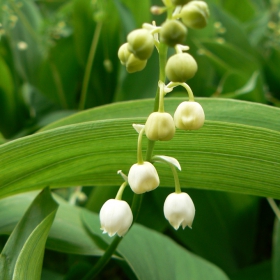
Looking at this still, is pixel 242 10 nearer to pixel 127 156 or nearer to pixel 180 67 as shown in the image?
pixel 127 156

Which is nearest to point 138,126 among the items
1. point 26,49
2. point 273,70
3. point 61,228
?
point 61,228

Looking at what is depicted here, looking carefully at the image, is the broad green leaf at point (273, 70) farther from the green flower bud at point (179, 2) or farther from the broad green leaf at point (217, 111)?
the green flower bud at point (179, 2)

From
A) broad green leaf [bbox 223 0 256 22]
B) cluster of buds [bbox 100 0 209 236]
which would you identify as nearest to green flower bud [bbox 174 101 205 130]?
cluster of buds [bbox 100 0 209 236]

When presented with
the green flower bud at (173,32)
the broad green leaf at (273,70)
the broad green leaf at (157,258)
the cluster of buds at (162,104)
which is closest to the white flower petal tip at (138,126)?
the cluster of buds at (162,104)

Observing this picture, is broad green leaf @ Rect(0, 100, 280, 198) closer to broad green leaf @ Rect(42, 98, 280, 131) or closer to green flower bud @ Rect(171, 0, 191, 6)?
broad green leaf @ Rect(42, 98, 280, 131)

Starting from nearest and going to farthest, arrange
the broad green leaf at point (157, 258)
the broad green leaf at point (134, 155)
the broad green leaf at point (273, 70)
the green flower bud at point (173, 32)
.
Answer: the green flower bud at point (173, 32), the broad green leaf at point (134, 155), the broad green leaf at point (157, 258), the broad green leaf at point (273, 70)

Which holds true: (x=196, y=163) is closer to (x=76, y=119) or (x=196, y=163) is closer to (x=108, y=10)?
(x=76, y=119)
